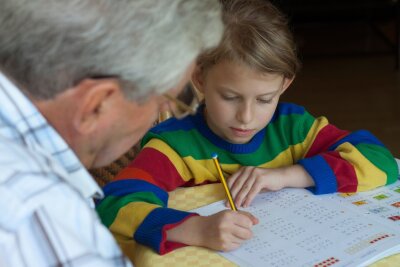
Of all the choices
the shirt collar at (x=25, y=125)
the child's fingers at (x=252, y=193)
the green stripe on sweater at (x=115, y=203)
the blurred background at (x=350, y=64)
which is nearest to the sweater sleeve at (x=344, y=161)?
the child's fingers at (x=252, y=193)

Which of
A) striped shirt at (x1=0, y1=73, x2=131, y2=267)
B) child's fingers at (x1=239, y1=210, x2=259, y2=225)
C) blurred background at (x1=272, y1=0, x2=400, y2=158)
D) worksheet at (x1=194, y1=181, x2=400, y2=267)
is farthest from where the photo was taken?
blurred background at (x1=272, y1=0, x2=400, y2=158)

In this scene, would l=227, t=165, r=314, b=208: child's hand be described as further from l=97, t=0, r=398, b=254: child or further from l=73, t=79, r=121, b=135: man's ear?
l=73, t=79, r=121, b=135: man's ear

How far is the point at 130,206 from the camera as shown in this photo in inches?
44.1

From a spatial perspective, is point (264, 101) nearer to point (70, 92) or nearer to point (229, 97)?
point (229, 97)

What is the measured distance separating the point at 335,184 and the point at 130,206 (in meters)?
0.44

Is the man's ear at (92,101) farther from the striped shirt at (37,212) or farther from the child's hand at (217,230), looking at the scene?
the child's hand at (217,230)

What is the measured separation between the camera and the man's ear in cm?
68

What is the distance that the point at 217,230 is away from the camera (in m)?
0.99

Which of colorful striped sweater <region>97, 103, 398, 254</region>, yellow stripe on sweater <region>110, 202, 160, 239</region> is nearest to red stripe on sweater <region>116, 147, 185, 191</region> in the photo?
colorful striped sweater <region>97, 103, 398, 254</region>

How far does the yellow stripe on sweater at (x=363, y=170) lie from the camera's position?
1223 millimetres

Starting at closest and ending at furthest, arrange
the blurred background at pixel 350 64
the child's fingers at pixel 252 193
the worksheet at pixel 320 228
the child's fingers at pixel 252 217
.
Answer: the worksheet at pixel 320 228
the child's fingers at pixel 252 217
the child's fingers at pixel 252 193
the blurred background at pixel 350 64

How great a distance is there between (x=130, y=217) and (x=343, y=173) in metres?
0.48

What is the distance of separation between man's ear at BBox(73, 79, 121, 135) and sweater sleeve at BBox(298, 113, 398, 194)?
63 cm

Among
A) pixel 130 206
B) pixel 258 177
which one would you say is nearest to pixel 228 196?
pixel 258 177
